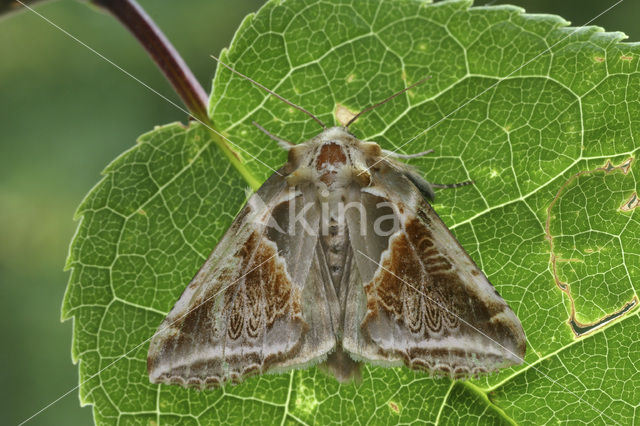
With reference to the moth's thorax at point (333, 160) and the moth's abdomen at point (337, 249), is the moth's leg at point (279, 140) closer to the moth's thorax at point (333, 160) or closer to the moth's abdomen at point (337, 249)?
the moth's thorax at point (333, 160)

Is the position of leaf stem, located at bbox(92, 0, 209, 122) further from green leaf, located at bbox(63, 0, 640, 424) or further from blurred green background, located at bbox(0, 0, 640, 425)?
blurred green background, located at bbox(0, 0, 640, 425)

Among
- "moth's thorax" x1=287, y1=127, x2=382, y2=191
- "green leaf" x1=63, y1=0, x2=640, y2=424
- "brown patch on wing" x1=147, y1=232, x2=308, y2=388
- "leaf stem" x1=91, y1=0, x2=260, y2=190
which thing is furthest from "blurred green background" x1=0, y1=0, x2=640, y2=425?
"leaf stem" x1=91, y1=0, x2=260, y2=190

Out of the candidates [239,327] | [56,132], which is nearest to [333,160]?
[239,327]

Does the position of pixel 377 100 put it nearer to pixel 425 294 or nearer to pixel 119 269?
pixel 425 294

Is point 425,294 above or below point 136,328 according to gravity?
below

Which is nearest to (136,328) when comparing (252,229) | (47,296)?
(252,229)

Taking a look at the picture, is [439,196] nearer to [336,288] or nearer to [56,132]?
[336,288]
